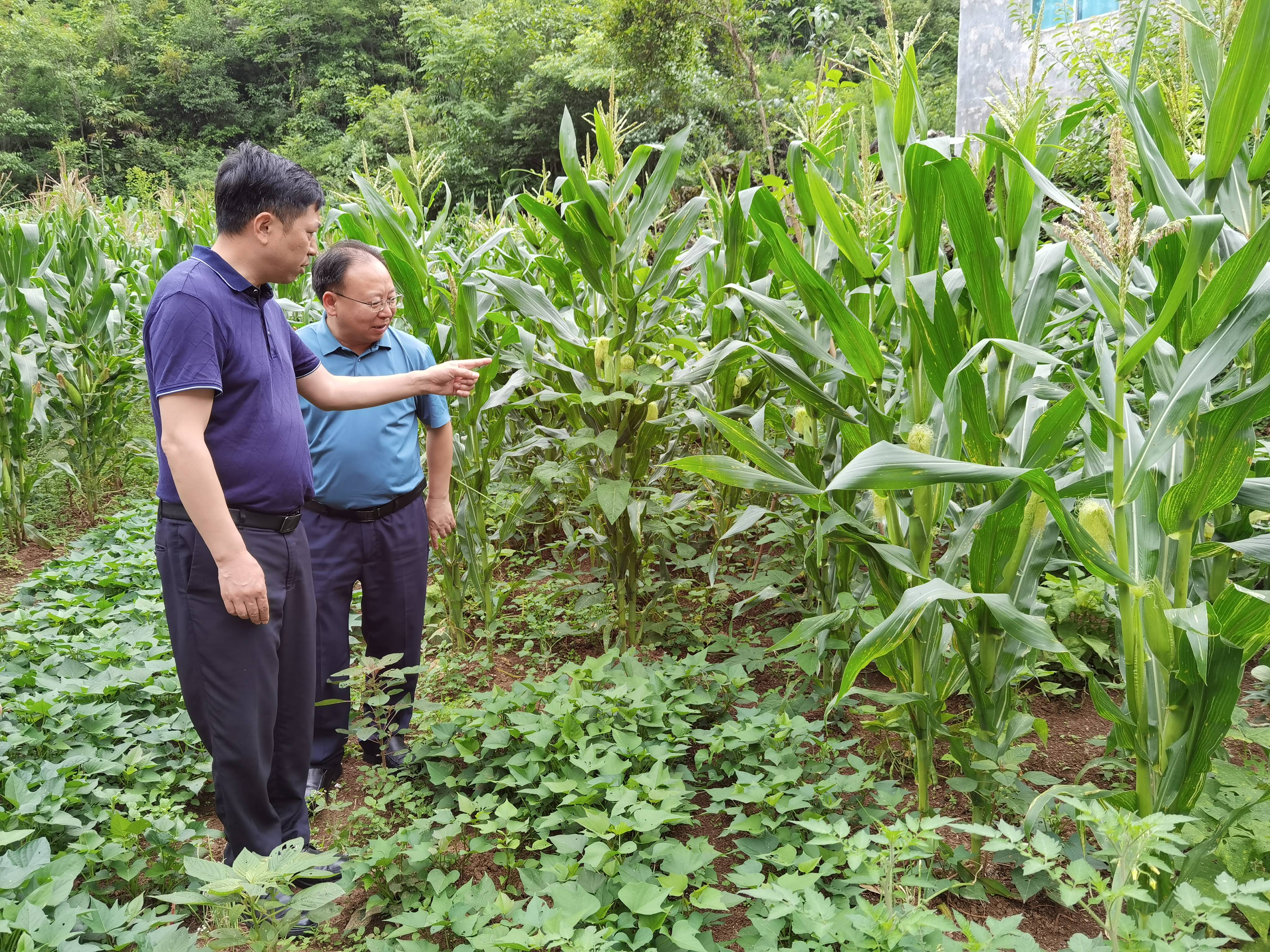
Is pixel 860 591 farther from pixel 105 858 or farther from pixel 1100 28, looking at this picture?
pixel 1100 28

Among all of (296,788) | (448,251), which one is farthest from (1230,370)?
(448,251)

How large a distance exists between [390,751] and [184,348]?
161 cm

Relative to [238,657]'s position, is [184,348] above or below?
above

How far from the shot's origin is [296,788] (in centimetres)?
231

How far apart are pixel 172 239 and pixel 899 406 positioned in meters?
6.65

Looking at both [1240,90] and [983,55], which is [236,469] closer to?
[1240,90]

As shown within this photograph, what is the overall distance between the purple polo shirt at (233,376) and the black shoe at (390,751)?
976mm

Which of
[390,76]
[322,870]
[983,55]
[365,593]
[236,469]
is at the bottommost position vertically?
[322,870]

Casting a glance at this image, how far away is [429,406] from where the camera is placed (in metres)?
2.80

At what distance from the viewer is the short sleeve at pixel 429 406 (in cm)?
279

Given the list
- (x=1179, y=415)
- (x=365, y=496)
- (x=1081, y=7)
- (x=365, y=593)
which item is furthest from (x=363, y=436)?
(x=1081, y=7)

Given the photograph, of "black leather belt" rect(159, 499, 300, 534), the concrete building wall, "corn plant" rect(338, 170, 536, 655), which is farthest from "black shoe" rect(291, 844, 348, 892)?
the concrete building wall

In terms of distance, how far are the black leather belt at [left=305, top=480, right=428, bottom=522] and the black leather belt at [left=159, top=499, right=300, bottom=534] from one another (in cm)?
45

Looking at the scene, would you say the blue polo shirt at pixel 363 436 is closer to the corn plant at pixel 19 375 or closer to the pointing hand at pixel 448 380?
the pointing hand at pixel 448 380
